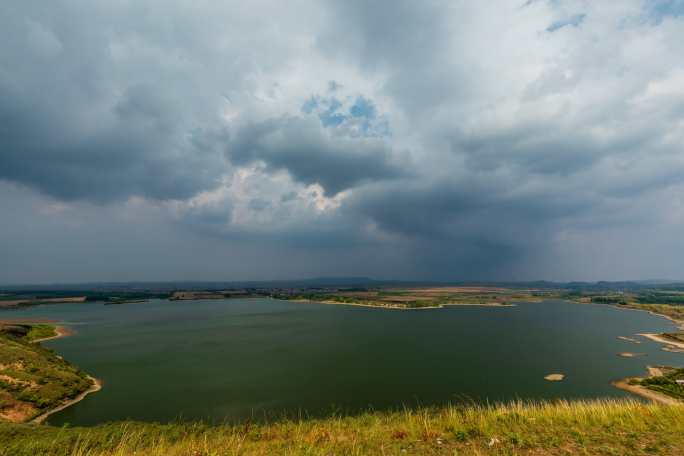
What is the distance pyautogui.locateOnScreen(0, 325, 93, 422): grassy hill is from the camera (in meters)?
21.5

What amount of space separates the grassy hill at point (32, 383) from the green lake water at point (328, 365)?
176 cm

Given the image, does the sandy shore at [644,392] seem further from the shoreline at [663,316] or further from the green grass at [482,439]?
the shoreline at [663,316]

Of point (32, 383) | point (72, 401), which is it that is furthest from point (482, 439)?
point (32, 383)

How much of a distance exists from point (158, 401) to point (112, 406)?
10.8 ft

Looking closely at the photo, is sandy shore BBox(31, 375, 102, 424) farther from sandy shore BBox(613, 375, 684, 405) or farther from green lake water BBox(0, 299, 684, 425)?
sandy shore BBox(613, 375, 684, 405)

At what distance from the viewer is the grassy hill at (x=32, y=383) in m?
21.5

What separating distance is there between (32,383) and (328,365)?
2690 cm

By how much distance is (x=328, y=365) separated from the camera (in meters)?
36.1

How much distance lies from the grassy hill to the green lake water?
176cm

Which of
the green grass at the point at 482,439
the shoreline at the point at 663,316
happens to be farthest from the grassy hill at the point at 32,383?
the shoreline at the point at 663,316

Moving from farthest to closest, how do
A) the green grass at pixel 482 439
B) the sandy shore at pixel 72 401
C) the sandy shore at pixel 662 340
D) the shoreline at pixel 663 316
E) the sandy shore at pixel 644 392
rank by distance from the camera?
the shoreline at pixel 663 316 < the sandy shore at pixel 662 340 < the sandy shore at pixel 644 392 < the sandy shore at pixel 72 401 < the green grass at pixel 482 439

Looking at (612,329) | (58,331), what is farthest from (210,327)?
(612,329)

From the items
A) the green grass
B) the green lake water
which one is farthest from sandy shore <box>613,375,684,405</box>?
the green grass

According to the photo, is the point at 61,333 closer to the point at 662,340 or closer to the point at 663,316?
the point at 662,340
